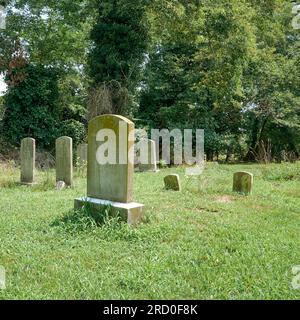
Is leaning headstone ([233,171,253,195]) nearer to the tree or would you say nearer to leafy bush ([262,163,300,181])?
leafy bush ([262,163,300,181])

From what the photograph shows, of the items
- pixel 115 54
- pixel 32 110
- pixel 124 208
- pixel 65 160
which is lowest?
pixel 124 208

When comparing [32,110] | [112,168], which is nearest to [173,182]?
[112,168]

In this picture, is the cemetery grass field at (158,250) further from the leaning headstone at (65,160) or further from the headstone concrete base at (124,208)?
the leaning headstone at (65,160)

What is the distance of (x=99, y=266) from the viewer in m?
4.11

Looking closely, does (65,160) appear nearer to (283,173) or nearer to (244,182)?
(244,182)

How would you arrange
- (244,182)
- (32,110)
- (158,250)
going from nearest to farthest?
(158,250), (244,182), (32,110)

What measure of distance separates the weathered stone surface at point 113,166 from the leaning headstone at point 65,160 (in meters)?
3.62

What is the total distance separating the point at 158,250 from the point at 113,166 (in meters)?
1.73

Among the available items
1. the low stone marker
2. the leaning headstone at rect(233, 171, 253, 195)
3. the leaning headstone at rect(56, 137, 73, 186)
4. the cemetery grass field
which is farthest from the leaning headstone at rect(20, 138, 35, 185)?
the leaning headstone at rect(233, 171, 253, 195)

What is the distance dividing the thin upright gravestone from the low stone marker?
9.64 feet

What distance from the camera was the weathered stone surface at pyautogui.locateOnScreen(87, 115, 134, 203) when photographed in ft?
18.5

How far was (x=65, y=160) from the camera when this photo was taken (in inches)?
381

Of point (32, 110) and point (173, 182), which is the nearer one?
point (173, 182)

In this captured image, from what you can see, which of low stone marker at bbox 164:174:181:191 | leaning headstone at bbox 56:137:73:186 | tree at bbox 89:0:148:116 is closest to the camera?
low stone marker at bbox 164:174:181:191
